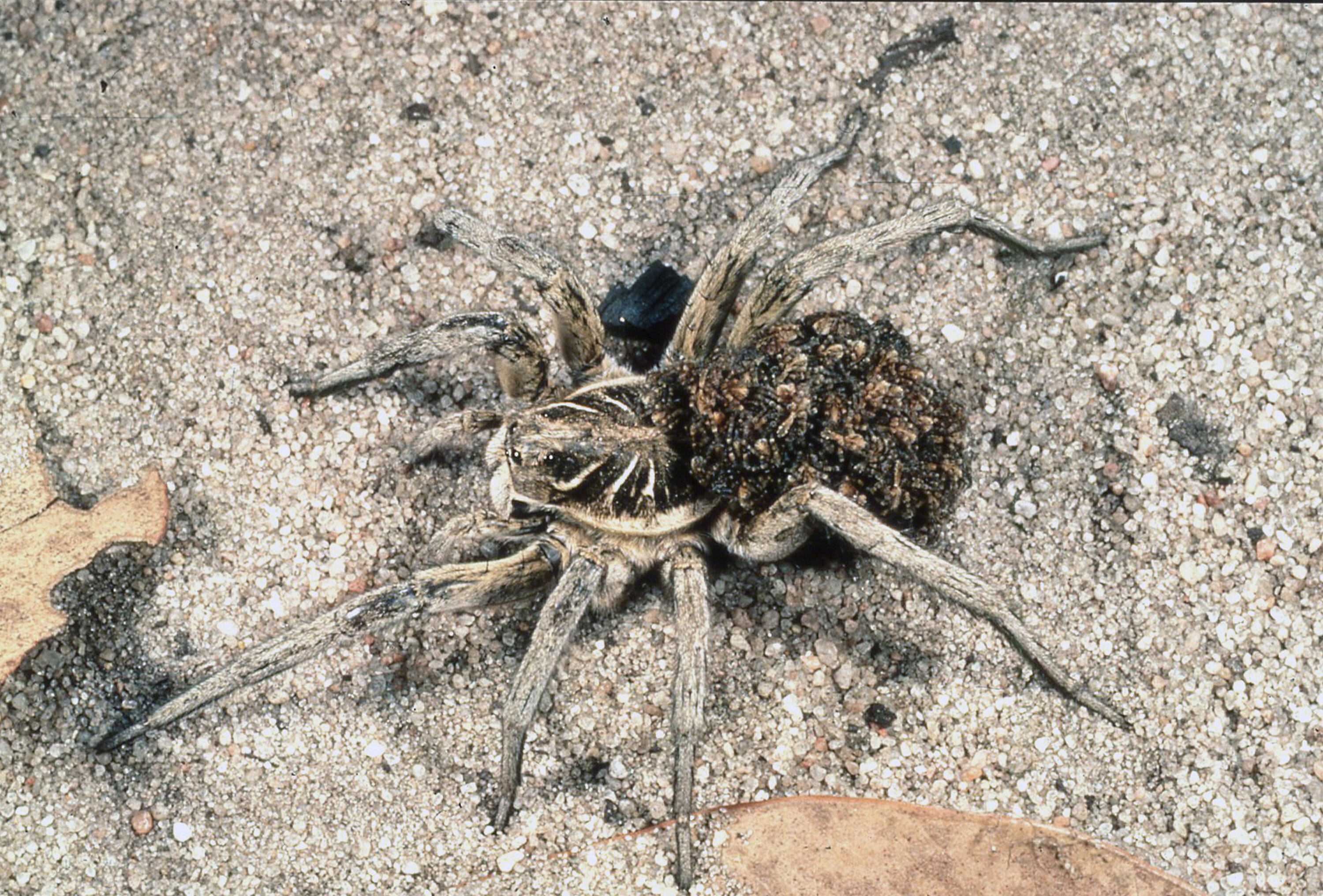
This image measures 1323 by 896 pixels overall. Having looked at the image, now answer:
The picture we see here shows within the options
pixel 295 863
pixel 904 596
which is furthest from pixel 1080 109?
pixel 295 863

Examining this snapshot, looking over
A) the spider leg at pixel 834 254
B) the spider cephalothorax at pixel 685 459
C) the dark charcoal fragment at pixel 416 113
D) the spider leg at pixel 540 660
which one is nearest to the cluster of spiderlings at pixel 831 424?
the spider cephalothorax at pixel 685 459

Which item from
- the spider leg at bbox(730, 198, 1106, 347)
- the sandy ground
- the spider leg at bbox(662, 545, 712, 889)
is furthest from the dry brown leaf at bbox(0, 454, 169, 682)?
the spider leg at bbox(730, 198, 1106, 347)

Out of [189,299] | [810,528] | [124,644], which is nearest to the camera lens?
[810,528]

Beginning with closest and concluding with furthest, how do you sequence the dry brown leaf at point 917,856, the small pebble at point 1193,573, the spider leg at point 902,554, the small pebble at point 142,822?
the spider leg at point 902,554
the dry brown leaf at point 917,856
the small pebble at point 142,822
the small pebble at point 1193,573

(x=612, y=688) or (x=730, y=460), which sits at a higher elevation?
(x=730, y=460)

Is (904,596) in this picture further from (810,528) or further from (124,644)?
(124,644)

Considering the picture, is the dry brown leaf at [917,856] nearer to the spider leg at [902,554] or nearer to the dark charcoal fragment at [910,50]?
the spider leg at [902,554]
